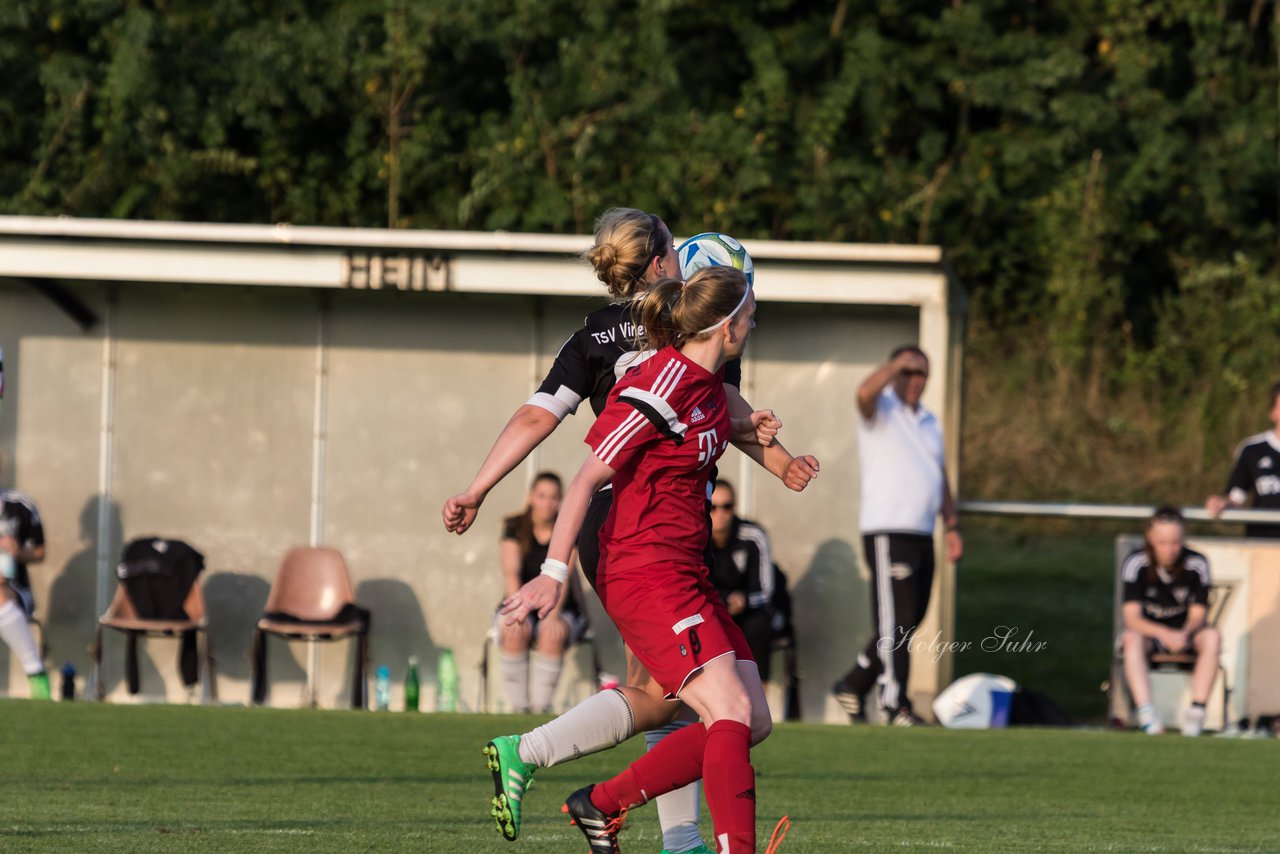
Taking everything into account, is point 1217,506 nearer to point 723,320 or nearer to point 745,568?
point 745,568

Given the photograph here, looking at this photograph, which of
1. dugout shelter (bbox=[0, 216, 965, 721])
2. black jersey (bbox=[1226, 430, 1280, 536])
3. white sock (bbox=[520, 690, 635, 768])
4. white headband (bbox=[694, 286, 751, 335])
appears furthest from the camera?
dugout shelter (bbox=[0, 216, 965, 721])

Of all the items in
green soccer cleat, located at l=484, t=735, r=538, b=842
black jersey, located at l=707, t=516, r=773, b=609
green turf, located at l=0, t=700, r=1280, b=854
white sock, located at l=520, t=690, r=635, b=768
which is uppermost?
black jersey, located at l=707, t=516, r=773, b=609

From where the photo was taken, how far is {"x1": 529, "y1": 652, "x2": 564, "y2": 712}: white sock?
36.4ft

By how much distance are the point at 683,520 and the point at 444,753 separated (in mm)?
3838

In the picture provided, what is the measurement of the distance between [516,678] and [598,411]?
6.09 meters

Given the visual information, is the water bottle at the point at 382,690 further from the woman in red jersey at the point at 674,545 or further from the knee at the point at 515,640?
the woman in red jersey at the point at 674,545

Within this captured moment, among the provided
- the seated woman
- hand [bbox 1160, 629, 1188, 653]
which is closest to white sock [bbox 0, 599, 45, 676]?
the seated woman

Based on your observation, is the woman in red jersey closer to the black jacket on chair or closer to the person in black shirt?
the person in black shirt

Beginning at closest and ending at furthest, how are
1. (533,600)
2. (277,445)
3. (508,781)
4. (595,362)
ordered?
1. (533,600)
2. (508,781)
3. (595,362)
4. (277,445)

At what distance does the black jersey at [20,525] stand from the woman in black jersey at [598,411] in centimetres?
716

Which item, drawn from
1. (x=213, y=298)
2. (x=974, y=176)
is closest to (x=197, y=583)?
(x=213, y=298)

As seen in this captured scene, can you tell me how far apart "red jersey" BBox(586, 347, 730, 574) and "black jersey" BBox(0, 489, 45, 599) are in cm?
764

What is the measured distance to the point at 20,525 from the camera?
1156 centimetres

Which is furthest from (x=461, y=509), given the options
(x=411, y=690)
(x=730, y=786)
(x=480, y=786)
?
(x=411, y=690)
